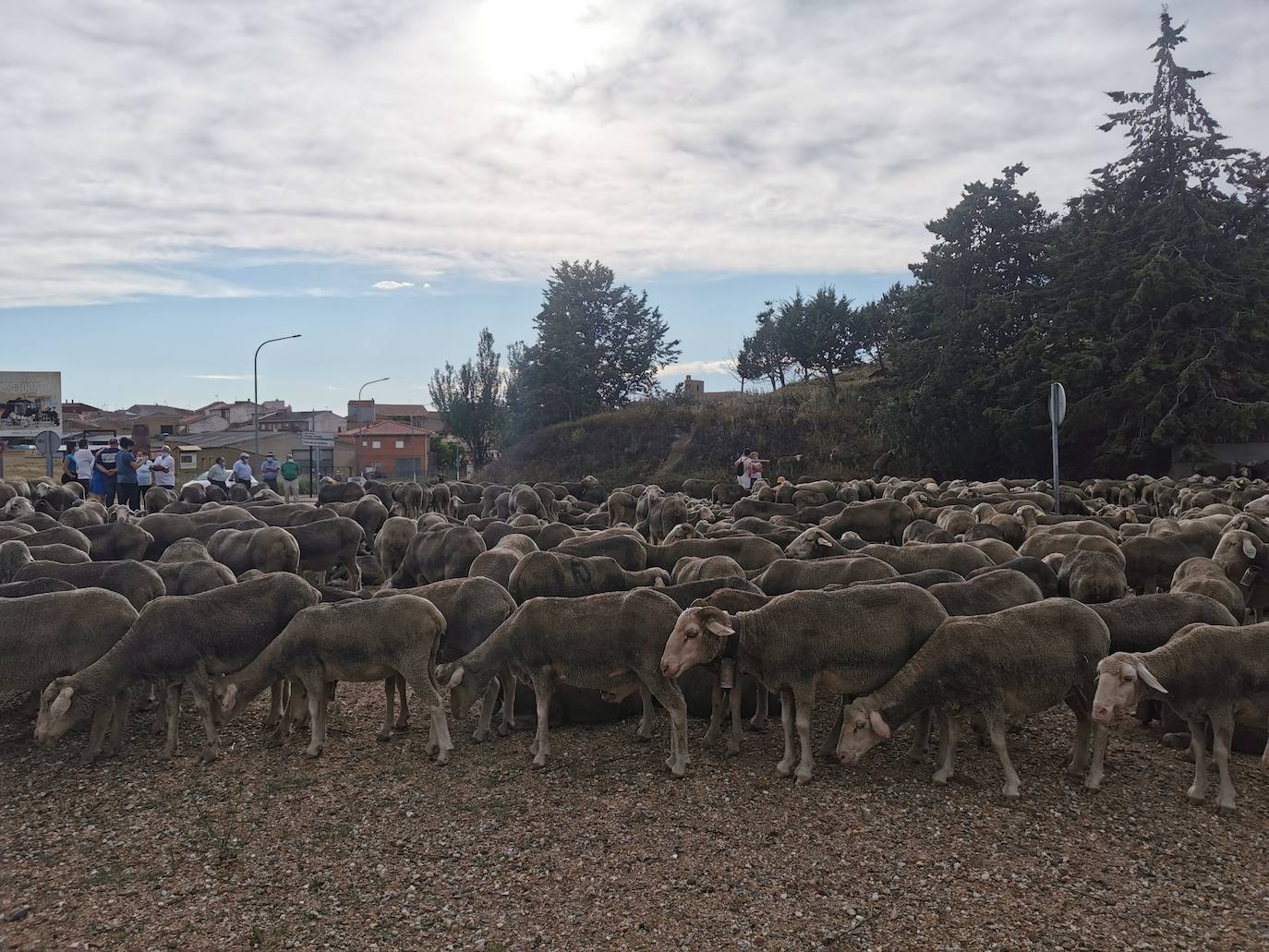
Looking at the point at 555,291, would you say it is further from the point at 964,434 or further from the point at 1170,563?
the point at 1170,563

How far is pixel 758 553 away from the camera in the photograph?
14.1m

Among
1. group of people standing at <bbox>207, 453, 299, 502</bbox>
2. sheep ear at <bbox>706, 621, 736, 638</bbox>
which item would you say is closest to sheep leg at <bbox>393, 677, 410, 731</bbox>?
sheep ear at <bbox>706, 621, 736, 638</bbox>

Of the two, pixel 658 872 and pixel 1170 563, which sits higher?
pixel 1170 563

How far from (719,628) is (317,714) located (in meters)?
4.36

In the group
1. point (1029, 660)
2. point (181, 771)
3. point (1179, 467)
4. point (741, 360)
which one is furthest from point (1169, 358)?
point (741, 360)

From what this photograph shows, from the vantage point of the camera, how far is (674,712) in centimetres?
826

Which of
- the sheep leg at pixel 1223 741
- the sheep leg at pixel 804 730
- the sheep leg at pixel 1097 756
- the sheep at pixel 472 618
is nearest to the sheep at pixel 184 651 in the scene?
the sheep at pixel 472 618

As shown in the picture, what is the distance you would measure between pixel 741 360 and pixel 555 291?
17654 millimetres

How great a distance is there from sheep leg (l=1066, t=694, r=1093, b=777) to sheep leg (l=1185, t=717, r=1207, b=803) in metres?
0.80

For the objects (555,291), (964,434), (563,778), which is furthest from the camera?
(555,291)

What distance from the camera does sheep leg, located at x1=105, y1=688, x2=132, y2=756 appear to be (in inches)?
359

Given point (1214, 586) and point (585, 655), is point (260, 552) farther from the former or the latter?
point (1214, 586)

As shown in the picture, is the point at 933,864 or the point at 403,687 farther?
the point at 403,687

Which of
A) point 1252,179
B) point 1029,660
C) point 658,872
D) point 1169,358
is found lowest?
point 658,872
